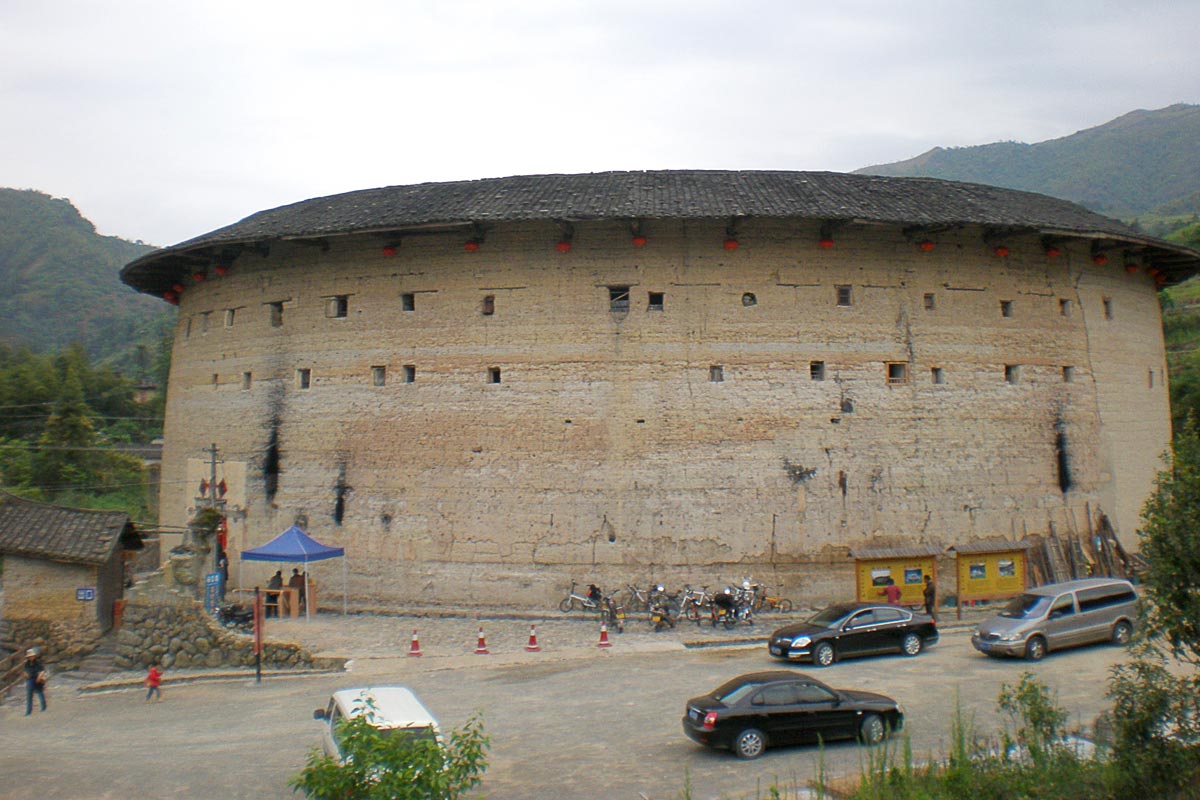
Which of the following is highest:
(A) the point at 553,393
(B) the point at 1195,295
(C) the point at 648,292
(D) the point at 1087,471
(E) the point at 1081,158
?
(E) the point at 1081,158

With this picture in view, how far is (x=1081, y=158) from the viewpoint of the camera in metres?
159

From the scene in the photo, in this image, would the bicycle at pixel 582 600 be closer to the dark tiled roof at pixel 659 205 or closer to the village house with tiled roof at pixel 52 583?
the dark tiled roof at pixel 659 205

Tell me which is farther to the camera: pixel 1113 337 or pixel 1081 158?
pixel 1081 158

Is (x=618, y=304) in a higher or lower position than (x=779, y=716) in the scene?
higher

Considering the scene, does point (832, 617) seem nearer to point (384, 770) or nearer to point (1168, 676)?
point (1168, 676)

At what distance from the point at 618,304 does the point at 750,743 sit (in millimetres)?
9979

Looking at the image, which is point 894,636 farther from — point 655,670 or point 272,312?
point 272,312

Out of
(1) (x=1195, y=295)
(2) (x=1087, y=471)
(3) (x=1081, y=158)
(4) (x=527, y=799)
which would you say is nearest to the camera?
(4) (x=527, y=799)

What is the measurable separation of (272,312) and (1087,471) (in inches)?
695

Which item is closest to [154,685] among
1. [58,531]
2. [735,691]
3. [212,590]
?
[212,590]

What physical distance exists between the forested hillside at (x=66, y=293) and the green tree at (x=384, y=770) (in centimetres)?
7737

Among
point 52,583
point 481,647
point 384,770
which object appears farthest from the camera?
point 52,583

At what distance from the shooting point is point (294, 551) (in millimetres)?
16094

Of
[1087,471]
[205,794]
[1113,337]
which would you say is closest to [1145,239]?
[1113,337]
